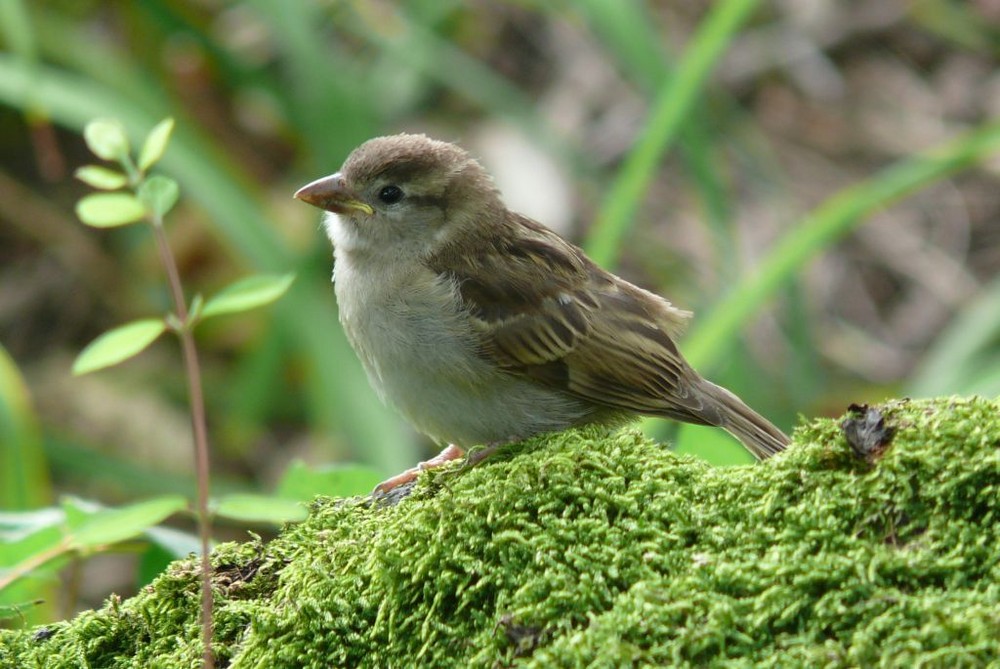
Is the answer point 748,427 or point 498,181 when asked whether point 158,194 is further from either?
point 498,181

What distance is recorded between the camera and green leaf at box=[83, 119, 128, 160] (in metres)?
2.16

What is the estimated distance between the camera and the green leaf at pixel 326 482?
9.08 feet

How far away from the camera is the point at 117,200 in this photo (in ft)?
7.29

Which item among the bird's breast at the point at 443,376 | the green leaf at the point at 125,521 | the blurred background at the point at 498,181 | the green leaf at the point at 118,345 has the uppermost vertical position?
the blurred background at the point at 498,181

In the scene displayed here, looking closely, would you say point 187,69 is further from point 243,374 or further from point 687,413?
point 687,413

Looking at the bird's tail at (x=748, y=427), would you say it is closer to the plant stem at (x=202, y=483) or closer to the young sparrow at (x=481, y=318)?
the young sparrow at (x=481, y=318)

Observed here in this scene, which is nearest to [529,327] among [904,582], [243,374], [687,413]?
[687,413]

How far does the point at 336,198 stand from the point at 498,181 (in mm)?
3113

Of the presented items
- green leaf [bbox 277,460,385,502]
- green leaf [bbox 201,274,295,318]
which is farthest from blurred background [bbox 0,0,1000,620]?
green leaf [bbox 201,274,295,318]

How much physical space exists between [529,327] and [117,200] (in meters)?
1.19

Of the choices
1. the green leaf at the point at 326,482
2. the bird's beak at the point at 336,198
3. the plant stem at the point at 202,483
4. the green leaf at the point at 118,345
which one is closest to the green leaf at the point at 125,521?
the plant stem at the point at 202,483

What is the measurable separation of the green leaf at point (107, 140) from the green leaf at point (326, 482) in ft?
2.84

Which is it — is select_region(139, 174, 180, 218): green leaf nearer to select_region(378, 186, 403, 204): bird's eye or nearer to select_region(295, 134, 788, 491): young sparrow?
select_region(295, 134, 788, 491): young sparrow

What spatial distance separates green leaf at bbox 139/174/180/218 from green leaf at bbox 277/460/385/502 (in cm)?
77
